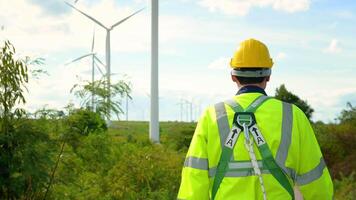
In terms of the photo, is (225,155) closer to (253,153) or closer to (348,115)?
(253,153)

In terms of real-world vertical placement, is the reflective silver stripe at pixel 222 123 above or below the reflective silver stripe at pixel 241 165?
above

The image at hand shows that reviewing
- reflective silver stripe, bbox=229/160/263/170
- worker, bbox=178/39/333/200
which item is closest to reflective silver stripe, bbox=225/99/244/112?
worker, bbox=178/39/333/200

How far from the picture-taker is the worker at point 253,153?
394 centimetres

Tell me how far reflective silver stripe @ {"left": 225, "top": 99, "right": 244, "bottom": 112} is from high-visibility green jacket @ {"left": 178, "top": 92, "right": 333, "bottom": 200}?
0.02 m

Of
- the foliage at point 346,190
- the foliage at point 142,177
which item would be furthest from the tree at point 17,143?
the foliage at point 346,190

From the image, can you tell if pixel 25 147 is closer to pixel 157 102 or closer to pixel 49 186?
pixel 49 186

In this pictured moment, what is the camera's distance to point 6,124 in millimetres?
8906

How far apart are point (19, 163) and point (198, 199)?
5287 mm

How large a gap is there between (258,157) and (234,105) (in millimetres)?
365

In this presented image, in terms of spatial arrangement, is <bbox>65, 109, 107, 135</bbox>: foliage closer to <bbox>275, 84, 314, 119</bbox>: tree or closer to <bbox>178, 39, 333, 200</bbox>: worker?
<bbox>178, 39, 333, 200</bbox>: worker

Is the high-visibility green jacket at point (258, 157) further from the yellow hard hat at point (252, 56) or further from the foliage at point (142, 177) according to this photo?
the foliage at point (142, 177)

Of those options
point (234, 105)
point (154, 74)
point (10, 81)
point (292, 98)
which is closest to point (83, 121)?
point (10, 81)

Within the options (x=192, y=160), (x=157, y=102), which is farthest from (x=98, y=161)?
(x=157, y=102)

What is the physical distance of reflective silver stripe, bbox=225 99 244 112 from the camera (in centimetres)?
409
